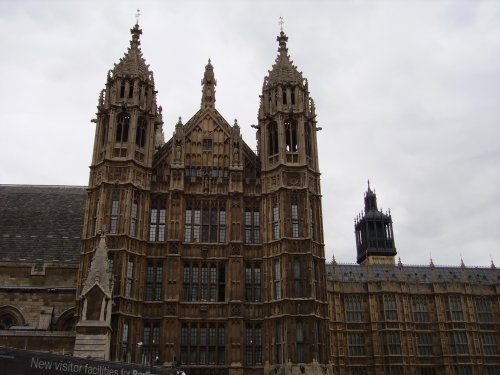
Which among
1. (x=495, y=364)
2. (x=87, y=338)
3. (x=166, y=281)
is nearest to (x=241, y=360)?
(x=166, y=281)

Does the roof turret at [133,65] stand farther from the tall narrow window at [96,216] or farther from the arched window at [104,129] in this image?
the tall narrow window at [96,216]

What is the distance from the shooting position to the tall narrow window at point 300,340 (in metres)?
34.4

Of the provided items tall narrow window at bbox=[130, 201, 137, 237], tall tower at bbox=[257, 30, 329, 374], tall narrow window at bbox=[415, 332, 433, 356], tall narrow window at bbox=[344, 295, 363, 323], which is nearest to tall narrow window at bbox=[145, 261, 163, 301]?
tall narrow window at bbox=[130, 201, 137, 237]

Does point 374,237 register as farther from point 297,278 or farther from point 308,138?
point 297,278

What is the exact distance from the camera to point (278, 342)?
3519cm

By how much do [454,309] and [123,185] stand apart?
61.9m

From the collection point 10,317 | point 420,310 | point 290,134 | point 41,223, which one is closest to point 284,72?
point 290,134

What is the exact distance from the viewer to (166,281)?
3656cm

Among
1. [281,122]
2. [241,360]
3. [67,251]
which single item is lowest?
[241,360]

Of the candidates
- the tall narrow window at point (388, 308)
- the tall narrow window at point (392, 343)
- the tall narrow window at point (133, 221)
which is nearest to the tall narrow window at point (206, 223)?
the tall narrow window at point (133, 221)

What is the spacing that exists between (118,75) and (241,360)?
21632 millimetres

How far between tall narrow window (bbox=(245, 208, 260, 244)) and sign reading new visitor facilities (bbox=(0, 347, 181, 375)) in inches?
681

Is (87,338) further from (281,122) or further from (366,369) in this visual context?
(366,369)

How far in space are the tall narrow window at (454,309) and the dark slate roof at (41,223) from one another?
56986 millimetres
